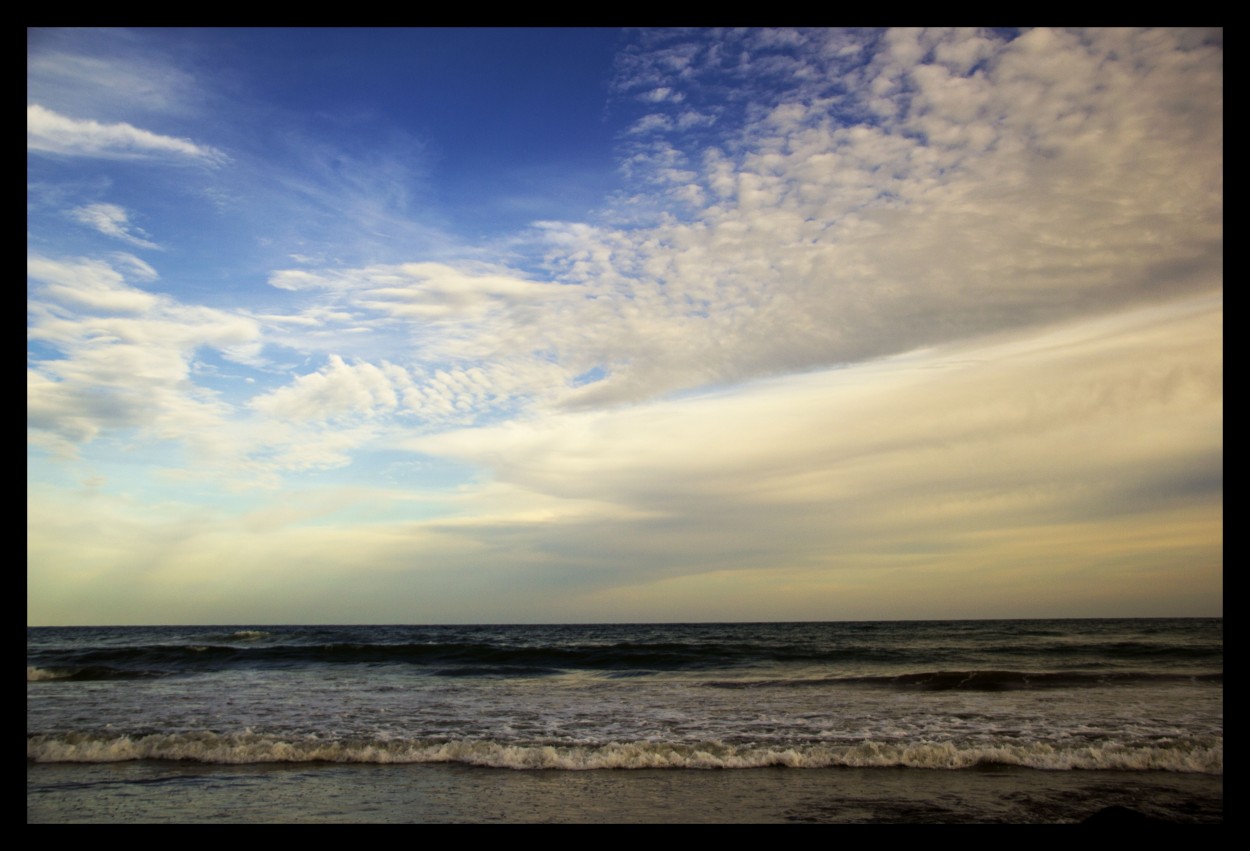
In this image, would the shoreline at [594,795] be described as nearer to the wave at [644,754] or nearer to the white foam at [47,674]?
the wave at [644,754]

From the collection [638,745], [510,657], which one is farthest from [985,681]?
[510,657]

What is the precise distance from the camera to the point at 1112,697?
1363 cm

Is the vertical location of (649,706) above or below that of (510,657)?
below

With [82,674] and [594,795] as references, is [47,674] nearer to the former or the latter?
[82,674]

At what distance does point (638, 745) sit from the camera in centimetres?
926

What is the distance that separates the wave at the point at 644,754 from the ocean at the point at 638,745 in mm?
32

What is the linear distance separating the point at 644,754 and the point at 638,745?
0.34 m

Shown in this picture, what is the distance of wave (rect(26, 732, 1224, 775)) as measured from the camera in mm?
8727

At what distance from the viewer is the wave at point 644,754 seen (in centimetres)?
873

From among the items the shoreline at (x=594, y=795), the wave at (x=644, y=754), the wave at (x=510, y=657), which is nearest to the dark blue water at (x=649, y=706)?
the wave at (x=644, y=754)
